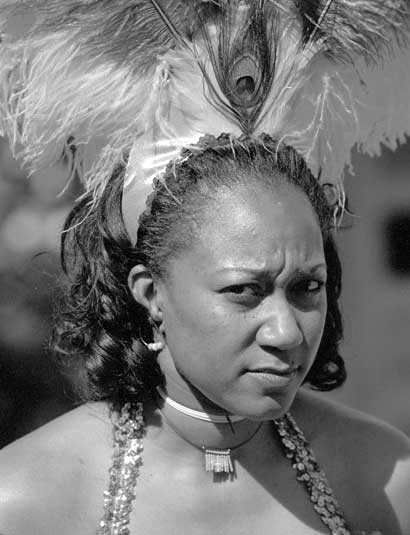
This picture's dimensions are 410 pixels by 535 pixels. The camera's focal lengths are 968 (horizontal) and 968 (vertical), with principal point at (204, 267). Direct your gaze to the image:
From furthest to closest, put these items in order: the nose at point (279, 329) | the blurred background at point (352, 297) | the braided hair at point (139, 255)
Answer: the blurred background at point (352, 297)
the braided hair at point (139, 255)
the nose at point (279, 329)

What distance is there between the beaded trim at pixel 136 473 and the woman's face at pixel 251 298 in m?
0.30

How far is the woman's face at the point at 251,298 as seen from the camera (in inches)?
84.6

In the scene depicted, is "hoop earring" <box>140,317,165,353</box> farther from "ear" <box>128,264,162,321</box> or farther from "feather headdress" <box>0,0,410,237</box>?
"feather headdress" <box>0,0,410,237</box>

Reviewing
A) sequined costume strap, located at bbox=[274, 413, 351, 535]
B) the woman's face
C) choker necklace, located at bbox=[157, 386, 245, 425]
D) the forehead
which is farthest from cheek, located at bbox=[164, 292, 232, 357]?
sequined costume strap, located at bbox=[274, 413, 351, 535]

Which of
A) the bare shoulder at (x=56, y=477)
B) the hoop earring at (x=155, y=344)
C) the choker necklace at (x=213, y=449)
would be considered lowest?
the bare shoulder at (x=56, y=477)

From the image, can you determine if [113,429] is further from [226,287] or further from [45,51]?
[45,51]

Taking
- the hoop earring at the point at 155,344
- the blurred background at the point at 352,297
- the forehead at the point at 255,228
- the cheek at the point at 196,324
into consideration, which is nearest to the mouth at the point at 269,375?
the cheek at the point at 196,324

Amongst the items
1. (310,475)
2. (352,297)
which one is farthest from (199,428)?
(352,297)

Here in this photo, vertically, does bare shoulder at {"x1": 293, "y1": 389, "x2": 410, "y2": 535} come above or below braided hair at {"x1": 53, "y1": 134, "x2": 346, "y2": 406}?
below

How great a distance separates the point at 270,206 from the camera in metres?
2.19

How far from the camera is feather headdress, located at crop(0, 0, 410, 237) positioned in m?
2.34

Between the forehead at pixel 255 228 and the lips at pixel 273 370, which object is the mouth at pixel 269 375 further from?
the forehead at pixel 255 228

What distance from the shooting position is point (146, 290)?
7.80ft

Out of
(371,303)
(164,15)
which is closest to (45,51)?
(164,15)
